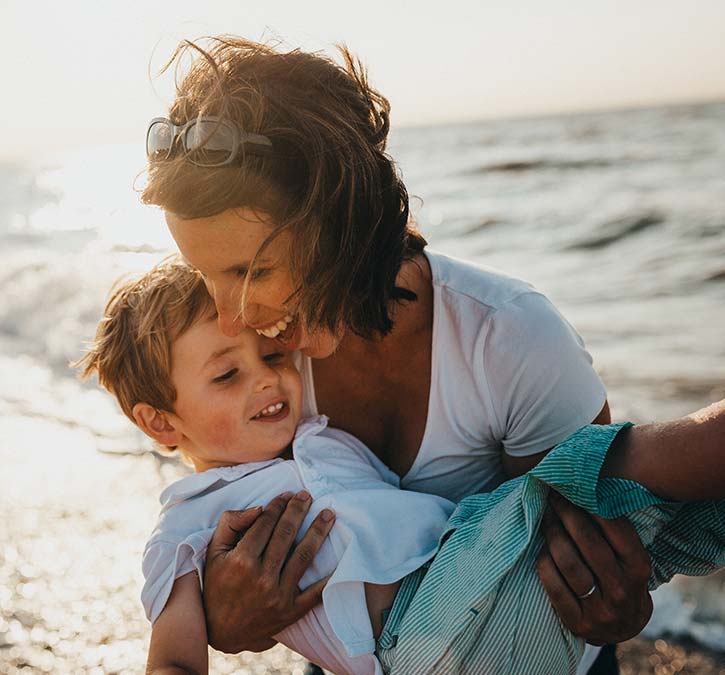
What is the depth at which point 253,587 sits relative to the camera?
6.75ft

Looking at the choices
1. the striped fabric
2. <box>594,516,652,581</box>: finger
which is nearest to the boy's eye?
the striped fabric

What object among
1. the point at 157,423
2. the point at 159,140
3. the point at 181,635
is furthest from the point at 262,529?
the point at 159,140

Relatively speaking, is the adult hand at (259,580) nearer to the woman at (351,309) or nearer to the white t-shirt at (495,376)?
the woman at (351,309)

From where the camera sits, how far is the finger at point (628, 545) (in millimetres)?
1748

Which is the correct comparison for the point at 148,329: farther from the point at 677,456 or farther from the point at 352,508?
the point at 677,456

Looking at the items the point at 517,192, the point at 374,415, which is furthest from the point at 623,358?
the point at 517,192

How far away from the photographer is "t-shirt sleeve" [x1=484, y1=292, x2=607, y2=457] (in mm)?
2135

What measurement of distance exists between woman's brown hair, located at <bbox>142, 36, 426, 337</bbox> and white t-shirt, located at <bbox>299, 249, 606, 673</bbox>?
227 mm

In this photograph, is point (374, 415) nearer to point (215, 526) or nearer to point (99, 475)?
point (215, 526)

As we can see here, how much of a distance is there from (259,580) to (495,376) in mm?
782

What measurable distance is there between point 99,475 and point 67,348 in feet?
13.1

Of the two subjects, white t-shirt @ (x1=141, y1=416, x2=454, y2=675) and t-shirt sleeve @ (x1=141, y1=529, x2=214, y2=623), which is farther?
t-shirt sleeve @ (x1=141, y1=529, x2=214, y2=623)

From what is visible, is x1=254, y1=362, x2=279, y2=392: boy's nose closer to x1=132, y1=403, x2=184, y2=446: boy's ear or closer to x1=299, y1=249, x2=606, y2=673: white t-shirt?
x1=132, y1=403, x2=184, y2=446: boy's ear

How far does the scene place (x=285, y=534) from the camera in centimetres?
212
